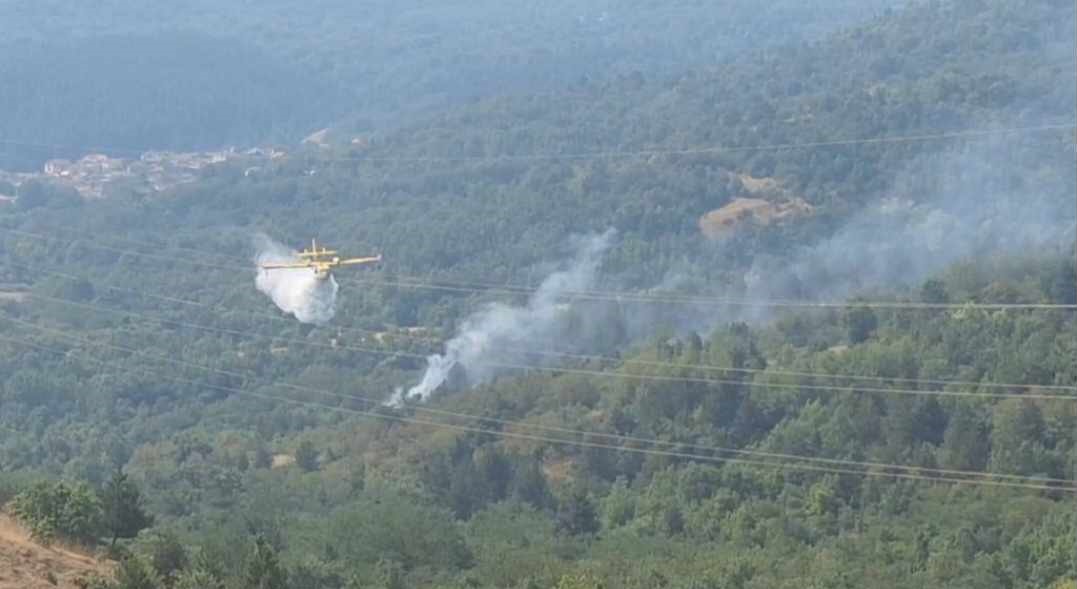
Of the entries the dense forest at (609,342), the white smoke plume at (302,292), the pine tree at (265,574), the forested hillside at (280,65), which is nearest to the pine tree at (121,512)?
the dense forest at (609,342)

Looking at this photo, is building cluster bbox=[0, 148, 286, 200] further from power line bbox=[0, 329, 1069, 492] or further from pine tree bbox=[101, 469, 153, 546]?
pine tree bbox=[101, 469, 153, 546]

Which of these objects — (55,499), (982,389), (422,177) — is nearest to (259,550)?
(55,499)

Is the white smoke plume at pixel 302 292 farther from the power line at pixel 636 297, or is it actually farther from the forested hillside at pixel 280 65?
the forested hillside at pixel 280 65

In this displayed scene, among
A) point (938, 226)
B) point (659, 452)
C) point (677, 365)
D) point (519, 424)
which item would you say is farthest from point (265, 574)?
point (938, 226)

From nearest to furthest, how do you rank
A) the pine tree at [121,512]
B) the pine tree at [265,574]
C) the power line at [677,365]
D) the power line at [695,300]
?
the pine tree at [265,574] → the pine tree at [121,512] → the power line at [677,365] → the power line at [695,300]

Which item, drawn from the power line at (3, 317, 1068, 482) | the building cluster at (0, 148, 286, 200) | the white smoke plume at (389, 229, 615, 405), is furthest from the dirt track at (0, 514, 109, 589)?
the building cluster at (0, 148, 286, 200)

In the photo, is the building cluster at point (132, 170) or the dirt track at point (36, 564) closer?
the dirt track at point (36, 564)

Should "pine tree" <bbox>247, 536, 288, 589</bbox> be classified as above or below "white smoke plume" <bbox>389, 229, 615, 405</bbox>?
above

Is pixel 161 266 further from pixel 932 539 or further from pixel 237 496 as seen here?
pixel 932 539
